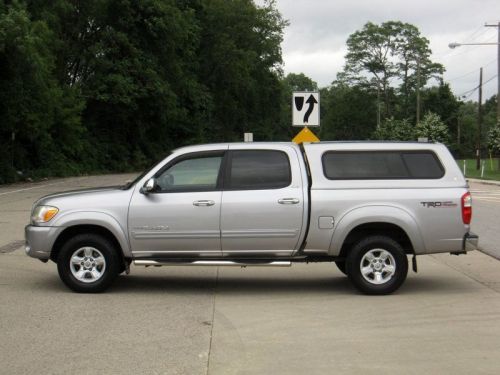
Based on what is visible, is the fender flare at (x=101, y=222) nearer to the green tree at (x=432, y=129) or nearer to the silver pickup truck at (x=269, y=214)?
the silver pickup truck at (x=269, y=214)

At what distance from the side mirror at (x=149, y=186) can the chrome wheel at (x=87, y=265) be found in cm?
97

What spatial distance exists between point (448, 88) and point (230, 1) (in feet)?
148

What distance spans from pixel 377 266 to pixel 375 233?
426mm

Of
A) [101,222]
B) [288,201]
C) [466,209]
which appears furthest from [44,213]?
[466,209]

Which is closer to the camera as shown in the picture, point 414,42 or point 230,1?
point 230,1

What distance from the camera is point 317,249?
7.70 metres

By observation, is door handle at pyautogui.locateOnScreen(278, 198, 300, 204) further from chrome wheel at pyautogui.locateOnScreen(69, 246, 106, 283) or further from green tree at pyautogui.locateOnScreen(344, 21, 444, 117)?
green tree at pyautogui.locateOnScreen(344, 21, 444, 117)

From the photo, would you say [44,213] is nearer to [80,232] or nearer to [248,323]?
[80,232]

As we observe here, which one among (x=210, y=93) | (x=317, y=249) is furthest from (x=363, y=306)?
(x=210, y=93)

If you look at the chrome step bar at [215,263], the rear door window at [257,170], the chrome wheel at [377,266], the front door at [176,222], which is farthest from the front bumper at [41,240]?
the chrome wheel at [377,266]

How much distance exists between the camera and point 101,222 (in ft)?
25.2

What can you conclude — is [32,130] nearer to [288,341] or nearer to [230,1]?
[288,341]

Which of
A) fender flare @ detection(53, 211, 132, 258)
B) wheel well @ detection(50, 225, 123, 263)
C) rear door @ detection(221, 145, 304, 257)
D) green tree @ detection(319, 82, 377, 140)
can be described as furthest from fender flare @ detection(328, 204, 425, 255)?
green tree @ detection(319, 82, 377, 140)

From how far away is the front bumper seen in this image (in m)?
7.77
